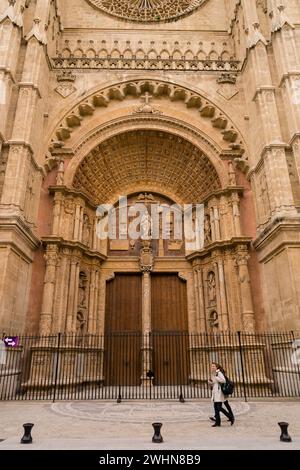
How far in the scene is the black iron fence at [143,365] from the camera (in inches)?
360

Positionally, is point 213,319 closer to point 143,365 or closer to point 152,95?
point 143,365

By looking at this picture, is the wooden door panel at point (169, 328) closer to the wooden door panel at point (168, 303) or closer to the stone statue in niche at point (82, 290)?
the wooden door panel at point (168, 303)

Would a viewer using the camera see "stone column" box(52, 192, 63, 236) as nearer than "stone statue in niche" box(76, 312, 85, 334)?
Yes

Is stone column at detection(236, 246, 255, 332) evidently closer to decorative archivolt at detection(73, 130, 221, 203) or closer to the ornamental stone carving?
decorative archivolt at detection(73, 130, 221, 203)

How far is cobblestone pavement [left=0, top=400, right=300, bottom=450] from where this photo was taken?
3912 mm

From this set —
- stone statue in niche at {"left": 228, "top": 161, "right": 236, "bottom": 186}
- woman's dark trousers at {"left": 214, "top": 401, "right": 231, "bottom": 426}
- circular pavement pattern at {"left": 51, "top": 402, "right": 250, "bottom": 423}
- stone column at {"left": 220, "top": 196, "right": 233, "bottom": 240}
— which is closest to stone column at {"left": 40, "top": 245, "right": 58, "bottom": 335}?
circular pavement pattern at {"left": 51, "top": 402, "right": 250, "bottom": 423}

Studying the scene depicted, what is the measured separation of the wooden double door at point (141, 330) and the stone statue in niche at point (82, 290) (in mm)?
1188

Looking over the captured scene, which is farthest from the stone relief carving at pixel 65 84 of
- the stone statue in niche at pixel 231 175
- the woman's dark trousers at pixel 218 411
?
the woman's dark trousers at pixel 218 411

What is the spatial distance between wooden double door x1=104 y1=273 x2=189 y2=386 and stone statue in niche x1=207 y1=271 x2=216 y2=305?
4.15 feet

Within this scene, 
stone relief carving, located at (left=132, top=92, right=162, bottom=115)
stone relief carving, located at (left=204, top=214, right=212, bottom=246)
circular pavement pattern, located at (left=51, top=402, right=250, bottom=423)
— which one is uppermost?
stone relief carving, located at (left=132, top=92, right=162, bottom=115)

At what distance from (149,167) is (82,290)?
21.0ft

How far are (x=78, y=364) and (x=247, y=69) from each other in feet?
43.5

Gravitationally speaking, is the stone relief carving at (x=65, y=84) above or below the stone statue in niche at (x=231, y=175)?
above
